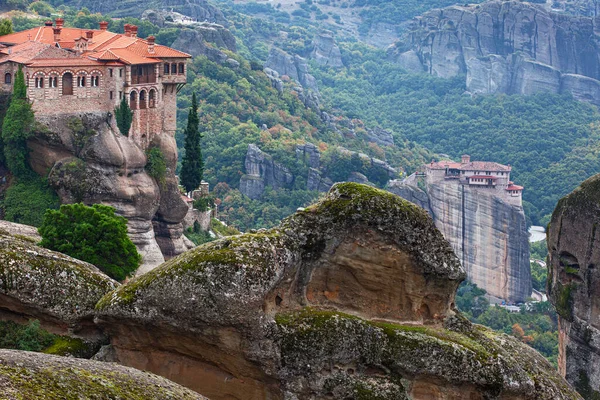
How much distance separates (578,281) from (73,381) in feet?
91.2

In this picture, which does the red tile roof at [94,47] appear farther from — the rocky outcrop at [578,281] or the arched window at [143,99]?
the rocky outcrop at [578,281]

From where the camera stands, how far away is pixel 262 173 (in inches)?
4902

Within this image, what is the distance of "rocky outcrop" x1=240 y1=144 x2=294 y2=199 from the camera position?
122438 millimetres

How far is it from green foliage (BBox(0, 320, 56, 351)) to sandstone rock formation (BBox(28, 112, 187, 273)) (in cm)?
3727

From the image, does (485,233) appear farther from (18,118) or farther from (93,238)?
(93,238)

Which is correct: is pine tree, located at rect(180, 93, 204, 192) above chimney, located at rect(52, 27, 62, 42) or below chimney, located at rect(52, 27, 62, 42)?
below

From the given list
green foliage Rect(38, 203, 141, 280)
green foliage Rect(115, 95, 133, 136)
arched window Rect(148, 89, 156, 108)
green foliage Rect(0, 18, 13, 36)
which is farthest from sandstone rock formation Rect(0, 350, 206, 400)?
green foliage Rect(0, 18, 13, 36)

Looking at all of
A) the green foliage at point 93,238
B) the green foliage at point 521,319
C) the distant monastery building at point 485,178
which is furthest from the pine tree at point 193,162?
the distant monastery building at point 485,178

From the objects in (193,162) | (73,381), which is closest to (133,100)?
(193,162)

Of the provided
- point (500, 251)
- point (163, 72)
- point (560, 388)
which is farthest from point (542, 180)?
point (560, 388)

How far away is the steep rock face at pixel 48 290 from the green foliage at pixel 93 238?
1870 cm

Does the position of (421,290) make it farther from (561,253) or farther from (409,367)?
(561,253)

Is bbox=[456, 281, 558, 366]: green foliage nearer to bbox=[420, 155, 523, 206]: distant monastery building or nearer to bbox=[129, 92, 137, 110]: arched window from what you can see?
bbox=[420, 155, 523, 206]: distant monastery building

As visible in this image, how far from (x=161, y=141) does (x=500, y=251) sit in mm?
73446
